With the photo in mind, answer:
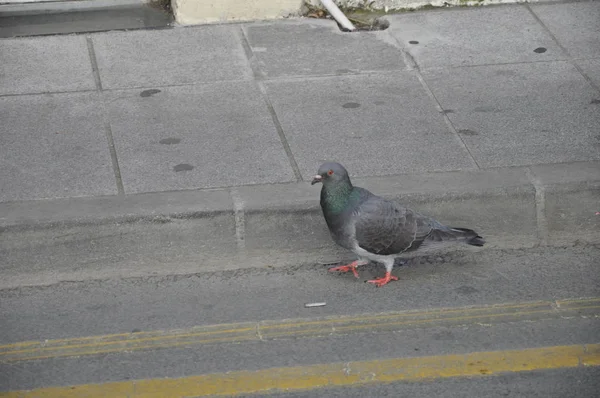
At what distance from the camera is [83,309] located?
19.1ft

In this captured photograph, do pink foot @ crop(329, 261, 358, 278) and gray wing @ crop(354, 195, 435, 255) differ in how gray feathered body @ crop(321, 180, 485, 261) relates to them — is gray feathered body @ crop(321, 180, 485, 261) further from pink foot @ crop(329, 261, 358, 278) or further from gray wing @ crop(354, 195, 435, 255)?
pink foot @ crop(329, 261, 358, 278)

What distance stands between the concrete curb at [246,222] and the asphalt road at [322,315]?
123mm

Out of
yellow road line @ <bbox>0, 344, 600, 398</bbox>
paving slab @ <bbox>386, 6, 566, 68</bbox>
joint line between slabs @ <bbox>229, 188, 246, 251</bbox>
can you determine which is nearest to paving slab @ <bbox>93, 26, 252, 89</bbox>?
paving slab @ <bbox>386, 6, 566, 68</bbox>

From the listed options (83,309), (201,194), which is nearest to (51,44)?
(201,194)

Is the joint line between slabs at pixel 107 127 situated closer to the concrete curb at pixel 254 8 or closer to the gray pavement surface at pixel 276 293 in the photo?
the gray pavement surface at pixel 276 293

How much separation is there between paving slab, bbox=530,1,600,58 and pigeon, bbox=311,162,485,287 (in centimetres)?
295

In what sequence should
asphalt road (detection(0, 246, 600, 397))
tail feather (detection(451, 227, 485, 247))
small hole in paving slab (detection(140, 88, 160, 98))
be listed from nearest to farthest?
asphalt road (detection(0, 246, 600, 397)) → tail feather (detection(451, 227, 485, 247)) → small hole in paving slab (detection(140, 88, 160, 98))

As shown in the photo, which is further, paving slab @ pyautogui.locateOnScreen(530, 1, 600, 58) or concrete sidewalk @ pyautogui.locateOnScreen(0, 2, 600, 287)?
paving slab @ pyautogui.locateOnScreen(530, 1, 600, 58)

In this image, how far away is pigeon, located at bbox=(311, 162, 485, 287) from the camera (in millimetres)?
5953

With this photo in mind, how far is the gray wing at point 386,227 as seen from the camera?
595cm

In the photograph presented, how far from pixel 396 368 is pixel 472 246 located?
1506 millimetres

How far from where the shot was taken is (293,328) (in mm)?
5664

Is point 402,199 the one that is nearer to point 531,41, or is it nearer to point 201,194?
point 201,194

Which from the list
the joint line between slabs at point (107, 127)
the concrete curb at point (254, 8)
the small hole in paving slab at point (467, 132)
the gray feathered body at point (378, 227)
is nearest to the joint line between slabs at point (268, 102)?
the concrete curb at point (254, 8)
